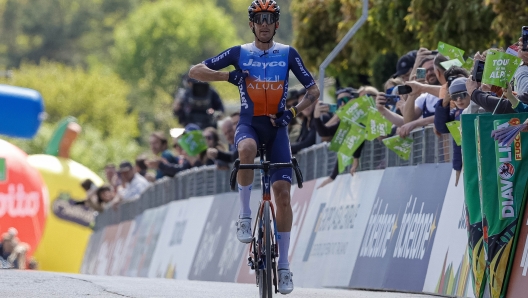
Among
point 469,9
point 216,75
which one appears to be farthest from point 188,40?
point 216,75

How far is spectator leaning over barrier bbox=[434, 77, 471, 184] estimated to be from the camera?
472 inches

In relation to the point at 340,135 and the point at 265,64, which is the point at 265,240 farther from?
the point at 340,135

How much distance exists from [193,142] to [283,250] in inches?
390

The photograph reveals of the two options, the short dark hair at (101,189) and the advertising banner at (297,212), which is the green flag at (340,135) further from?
the short dark hair at (101,189)

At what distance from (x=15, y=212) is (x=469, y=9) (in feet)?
60.8

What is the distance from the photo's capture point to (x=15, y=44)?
418ft

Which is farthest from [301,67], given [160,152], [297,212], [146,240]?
[146,240]

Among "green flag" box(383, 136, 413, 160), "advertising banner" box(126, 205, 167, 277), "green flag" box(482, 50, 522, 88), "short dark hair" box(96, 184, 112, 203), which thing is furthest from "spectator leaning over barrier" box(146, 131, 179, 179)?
"green flag" box(482, 50, 522, 88)

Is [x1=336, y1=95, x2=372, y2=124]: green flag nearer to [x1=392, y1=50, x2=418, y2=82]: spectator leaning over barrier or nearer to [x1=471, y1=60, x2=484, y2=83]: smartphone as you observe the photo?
[x1=392, y1=50, x2=418, y2=82]: spectator leaning over barrier

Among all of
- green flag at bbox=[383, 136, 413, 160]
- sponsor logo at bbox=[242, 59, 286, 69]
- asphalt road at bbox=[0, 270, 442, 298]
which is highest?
green flag at bbox=[383, 136, 413, 160]

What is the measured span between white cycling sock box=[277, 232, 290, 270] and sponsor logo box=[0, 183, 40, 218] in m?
23.7

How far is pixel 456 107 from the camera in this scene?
12.5 meters

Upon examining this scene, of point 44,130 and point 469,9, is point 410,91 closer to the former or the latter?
point 469,9

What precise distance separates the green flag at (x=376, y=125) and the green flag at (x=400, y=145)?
266mm
